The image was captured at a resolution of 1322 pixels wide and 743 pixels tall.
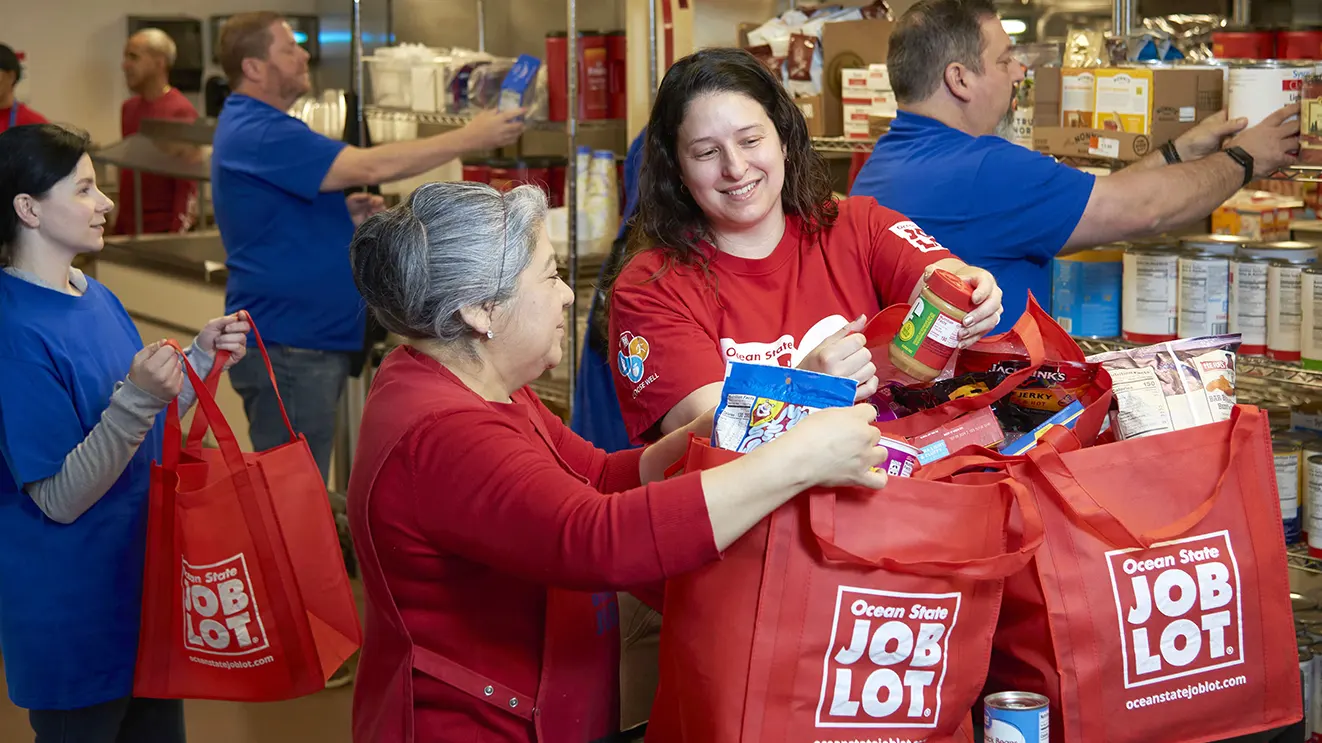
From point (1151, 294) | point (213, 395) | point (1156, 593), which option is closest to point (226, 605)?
point (213, 395)

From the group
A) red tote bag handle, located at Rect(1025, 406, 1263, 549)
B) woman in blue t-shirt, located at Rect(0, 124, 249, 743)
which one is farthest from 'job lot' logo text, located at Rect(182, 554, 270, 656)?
red tote bag handle, located at Rect(1025, 406, 1263, 549)

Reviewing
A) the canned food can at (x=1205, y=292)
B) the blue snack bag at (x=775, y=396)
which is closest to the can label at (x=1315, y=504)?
the canned food can at (x=1205, y=292)

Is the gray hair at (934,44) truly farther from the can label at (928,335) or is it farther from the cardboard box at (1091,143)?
the can label at (928,335)

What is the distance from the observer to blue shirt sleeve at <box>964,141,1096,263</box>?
8.70ft

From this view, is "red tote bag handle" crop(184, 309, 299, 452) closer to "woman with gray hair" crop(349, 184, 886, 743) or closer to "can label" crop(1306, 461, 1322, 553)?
"woman with gray hair" crop(349, 184, 886, 743)

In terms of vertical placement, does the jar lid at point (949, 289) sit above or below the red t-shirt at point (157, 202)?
below

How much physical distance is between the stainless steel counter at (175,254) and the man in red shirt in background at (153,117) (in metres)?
0.25

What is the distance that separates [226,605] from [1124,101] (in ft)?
6.81

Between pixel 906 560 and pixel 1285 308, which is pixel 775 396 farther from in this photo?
pixel 1285 308

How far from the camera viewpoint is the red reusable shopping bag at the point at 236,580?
94.3 inches

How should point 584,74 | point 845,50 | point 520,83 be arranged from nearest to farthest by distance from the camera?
point 845,50, point 584,74, point 520,83

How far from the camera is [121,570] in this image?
253cm

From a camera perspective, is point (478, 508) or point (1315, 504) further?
point (1315, 504)

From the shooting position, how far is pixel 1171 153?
8.98 feet
